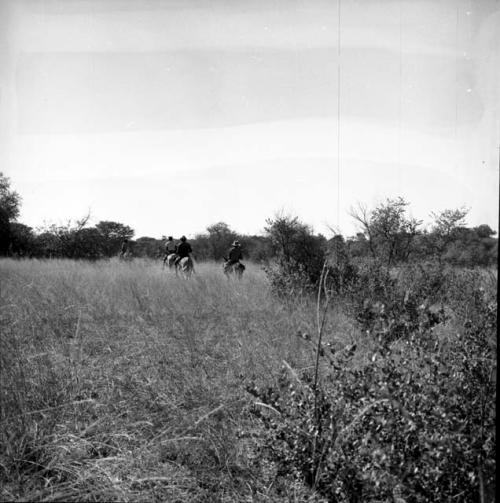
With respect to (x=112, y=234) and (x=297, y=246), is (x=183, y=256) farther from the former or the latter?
(x=112, y=234)

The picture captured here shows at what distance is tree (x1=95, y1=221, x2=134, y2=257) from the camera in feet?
79.9

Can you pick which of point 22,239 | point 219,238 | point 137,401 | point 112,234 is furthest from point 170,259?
point 219,238

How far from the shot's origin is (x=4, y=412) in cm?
218

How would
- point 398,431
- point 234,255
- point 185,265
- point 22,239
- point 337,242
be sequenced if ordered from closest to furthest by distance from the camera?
1. point 398,431
2. point 337,242
3. point 185,265
4. point 234,255
5. point 22,239

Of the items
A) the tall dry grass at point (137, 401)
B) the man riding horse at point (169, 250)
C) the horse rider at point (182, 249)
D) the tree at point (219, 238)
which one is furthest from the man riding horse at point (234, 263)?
the tree at point (219, 238)

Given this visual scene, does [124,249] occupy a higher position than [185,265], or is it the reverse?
[124,249]

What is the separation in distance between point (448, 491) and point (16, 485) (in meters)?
1.95

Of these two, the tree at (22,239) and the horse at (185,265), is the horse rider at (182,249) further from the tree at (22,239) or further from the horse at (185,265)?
the tree at (22,239)

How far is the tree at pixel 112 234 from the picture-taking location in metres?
24.3

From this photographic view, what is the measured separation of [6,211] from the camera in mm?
16312

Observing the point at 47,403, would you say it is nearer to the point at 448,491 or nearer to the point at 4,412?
the point at 4,412

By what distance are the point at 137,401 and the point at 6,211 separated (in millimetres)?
17245

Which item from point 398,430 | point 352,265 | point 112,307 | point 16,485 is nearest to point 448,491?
point 398,430

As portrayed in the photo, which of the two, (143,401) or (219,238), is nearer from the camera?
(143,401)
